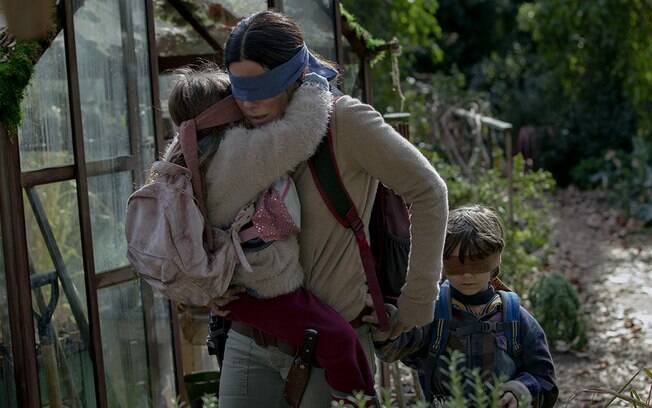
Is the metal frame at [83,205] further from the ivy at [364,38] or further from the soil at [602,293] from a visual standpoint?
the ivy at [364,38]

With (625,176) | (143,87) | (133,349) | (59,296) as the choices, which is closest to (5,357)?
(59,296)

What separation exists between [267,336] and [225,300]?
5.5 inches

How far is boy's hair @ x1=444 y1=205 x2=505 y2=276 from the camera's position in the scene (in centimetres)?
314

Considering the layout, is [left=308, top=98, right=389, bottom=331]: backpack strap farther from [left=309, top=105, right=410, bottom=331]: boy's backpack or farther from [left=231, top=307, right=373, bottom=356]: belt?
[left=231, top=307, right=373, bottom=356]: belt

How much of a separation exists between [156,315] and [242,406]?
1.70m

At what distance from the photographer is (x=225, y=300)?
2.83 metres

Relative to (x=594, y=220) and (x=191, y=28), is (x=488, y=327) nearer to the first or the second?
(x=191, y=28)

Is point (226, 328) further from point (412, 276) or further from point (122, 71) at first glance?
point (122, 71)

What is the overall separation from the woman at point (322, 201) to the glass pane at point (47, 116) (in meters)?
1.33

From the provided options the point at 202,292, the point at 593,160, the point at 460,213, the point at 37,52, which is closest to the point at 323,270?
the point at 202,292

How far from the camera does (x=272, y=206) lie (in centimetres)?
271

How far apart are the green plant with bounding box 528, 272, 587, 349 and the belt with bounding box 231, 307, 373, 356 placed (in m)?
4.47

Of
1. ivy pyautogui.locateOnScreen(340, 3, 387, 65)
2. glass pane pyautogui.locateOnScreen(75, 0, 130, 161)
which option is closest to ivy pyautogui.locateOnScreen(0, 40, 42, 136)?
glass pane pyautogui.locateOnScreen(75, 0, 130, 161)

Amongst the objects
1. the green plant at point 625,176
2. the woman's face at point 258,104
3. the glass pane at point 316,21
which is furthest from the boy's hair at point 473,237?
the green plant at point 625,176
